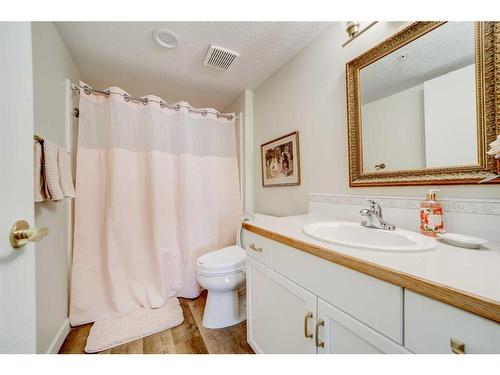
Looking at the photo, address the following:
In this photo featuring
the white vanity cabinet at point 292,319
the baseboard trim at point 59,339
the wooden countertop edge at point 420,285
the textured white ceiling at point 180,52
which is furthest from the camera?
the textured white ceiling at point 180,52

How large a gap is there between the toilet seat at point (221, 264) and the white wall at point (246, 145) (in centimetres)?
68

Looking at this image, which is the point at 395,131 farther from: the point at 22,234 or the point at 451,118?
the point at 22,234

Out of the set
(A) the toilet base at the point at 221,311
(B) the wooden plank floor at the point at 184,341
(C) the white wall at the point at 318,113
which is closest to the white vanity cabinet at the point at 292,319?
(B) the wooden plank floor at the point at 184,341

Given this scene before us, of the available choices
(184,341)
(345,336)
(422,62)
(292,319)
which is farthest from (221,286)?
(422,62)

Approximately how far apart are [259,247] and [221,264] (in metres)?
0.54

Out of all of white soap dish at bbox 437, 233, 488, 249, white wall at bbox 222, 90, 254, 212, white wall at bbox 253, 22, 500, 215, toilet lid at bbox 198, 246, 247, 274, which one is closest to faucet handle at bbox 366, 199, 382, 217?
white wall at bbox 253, 22, 500, 215

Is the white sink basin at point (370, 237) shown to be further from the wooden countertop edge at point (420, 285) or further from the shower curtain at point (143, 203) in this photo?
the shower curtain at point (143, 203)

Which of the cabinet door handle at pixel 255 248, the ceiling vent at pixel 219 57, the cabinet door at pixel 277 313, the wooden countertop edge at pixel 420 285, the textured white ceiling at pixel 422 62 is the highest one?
the ceiling vent at pixel 219 57

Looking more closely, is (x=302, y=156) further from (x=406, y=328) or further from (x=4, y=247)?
(x=4, y=247)

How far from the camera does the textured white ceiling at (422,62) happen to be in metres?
0.75

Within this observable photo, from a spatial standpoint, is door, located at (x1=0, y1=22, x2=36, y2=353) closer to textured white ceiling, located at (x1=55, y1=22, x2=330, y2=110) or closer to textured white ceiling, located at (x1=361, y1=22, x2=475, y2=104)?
textured white ceiling, located at (x1=55, y1=22, x2=330, y2=110)

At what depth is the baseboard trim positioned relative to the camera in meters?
1.12

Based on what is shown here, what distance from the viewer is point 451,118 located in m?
0.78
